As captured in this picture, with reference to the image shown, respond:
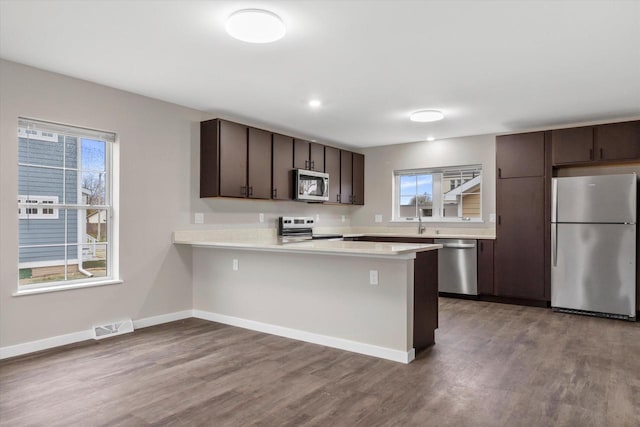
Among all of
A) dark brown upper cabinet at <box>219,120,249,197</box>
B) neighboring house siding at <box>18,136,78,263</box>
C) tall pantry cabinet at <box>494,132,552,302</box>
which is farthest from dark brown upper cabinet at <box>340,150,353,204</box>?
neighboring house siding at <box>18,136,78,263</box>

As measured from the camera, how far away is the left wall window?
3490 millimetres

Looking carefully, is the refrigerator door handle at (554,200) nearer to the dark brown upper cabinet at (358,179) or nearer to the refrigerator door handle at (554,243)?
the refrigerator door handle at (554,243)

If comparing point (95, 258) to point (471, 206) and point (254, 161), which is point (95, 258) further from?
point (471, 206)

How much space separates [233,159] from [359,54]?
2099 millimetres

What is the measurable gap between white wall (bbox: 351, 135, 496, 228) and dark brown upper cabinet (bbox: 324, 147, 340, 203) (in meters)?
0.80

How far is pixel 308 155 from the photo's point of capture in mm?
5910

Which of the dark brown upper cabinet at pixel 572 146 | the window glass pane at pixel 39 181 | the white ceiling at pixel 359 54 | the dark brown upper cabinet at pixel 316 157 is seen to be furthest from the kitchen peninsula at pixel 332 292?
the dark brown upper cabinet at pixel 572 146

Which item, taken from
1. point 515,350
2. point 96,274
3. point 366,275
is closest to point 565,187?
point 515,350

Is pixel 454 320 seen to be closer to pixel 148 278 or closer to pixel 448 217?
pixel 448 217

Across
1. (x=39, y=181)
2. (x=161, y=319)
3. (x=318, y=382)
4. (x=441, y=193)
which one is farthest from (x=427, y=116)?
(x=39, y=181)

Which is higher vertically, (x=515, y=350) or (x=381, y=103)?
(x=381, y=103)

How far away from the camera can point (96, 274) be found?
3.98 meters

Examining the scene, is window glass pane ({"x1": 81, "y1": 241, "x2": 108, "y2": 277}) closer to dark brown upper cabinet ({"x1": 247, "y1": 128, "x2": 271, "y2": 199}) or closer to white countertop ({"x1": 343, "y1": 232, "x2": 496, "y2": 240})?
dark brown upper cabinet ({"x1": 247, "y1": 128, "x2": 271, "y2": 199})

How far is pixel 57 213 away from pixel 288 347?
2300 mm
